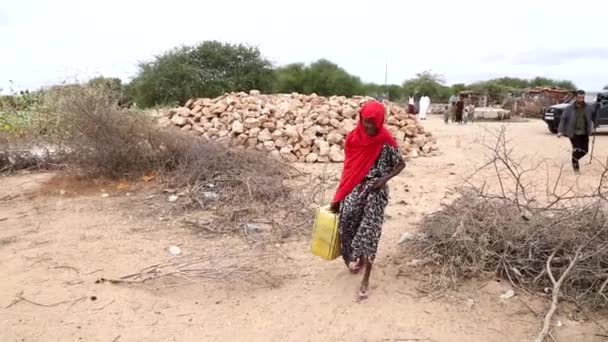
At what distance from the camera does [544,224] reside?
12.0ft

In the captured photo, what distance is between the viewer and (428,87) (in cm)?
4300

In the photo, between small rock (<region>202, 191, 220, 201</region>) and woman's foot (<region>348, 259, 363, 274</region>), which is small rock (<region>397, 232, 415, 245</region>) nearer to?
woman's foot (<region>348, 259, 363, 274</region>)

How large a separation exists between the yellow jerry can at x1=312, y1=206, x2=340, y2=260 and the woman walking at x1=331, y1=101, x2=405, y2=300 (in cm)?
6

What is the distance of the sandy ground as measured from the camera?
10.4 feet

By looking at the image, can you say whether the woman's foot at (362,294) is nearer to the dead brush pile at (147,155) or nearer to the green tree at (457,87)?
the dead brush pile at (147,155)

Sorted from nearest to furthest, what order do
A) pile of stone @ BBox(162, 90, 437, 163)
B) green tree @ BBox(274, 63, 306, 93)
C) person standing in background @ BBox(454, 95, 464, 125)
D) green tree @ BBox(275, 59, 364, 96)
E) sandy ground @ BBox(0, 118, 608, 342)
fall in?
sandy ground @ BBox(0, 118, 608, 342)
pile of stone @ BBox(162, 90, 437, 163)
person standing in background @ BBox(454, 95, 464, 125)
green tree @ BBox(274, 63, 306, 93)
green tree @ BBox(275, 59, 364, 96)

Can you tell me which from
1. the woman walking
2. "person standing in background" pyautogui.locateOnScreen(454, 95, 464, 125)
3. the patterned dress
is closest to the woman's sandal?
the woman walking

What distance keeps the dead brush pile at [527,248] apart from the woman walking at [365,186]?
24.1 inches

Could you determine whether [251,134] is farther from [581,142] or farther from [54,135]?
[581,142]

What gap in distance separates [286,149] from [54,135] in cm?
386

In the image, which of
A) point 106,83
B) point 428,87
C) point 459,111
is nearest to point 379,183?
point 106,83

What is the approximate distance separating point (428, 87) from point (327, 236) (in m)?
41.4

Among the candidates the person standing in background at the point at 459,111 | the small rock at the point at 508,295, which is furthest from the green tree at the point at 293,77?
the small rock at the point at 508,295

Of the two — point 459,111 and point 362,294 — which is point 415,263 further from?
point 459,111
